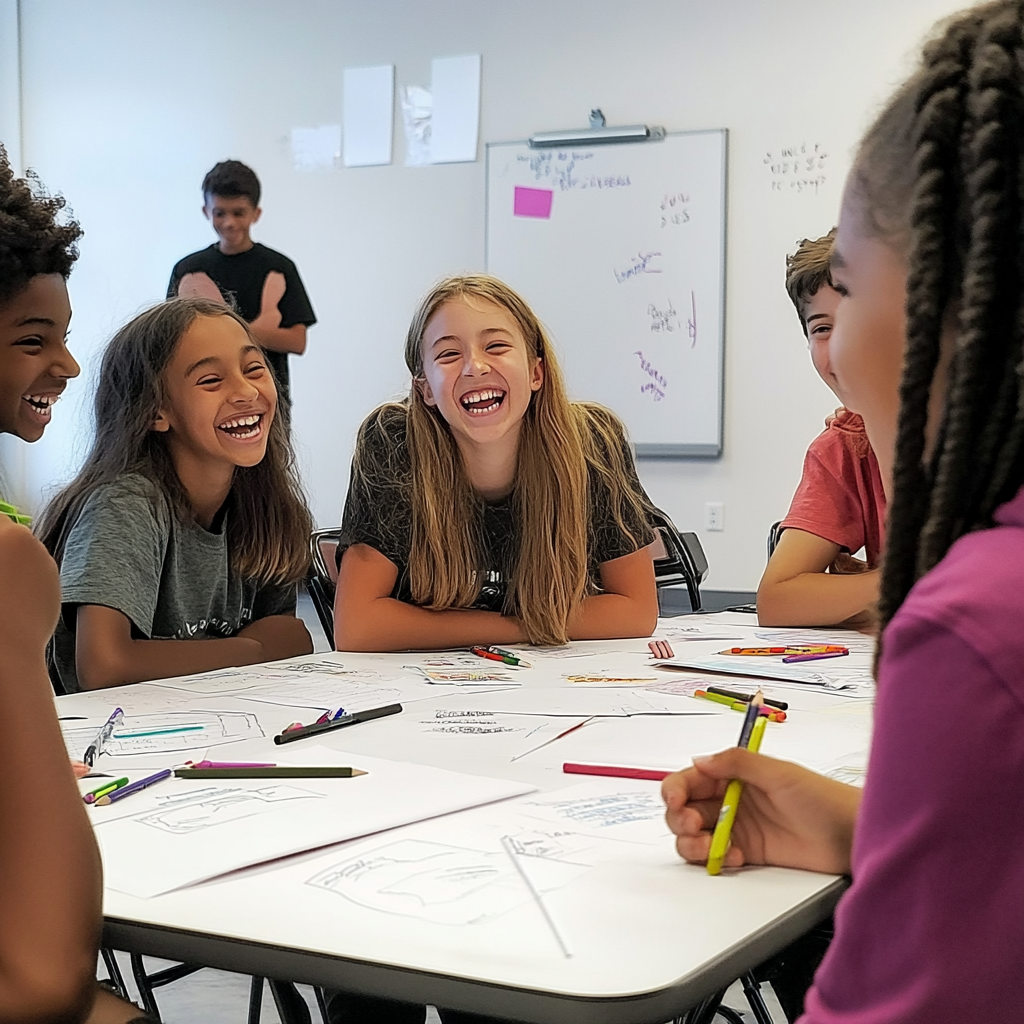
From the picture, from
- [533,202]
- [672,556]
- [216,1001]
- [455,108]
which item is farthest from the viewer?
[455,108]

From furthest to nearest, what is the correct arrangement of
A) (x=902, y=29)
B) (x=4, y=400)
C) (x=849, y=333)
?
1. (x=902, y=29)
2. (x=4, y=400)
3. (x=849, y=333)

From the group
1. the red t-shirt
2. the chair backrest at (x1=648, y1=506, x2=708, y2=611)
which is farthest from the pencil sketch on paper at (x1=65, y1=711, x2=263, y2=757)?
the chair backrest at (x1=648, y1=506, x2=708, y2=611)

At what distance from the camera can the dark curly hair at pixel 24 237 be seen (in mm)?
1643

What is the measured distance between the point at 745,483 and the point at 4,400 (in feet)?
12.0

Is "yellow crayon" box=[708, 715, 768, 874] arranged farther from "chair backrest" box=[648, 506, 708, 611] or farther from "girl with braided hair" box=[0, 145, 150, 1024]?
"chair backrest" box=[648, 506, 708, 611]

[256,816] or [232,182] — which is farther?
[232,182]

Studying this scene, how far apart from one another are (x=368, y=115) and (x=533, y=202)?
88 centimetres

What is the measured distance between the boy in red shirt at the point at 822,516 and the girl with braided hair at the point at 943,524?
5.04ft

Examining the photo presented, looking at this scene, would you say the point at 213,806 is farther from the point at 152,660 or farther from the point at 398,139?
the point at 398,139

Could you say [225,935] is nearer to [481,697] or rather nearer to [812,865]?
[812,865]

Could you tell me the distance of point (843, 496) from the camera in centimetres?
234

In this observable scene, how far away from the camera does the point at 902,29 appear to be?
15.8 feet

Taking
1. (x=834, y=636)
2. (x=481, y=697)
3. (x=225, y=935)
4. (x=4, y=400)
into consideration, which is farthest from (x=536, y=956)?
(x=834, y=636)

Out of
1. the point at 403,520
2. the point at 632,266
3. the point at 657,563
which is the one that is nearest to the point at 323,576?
the point at 403,520
